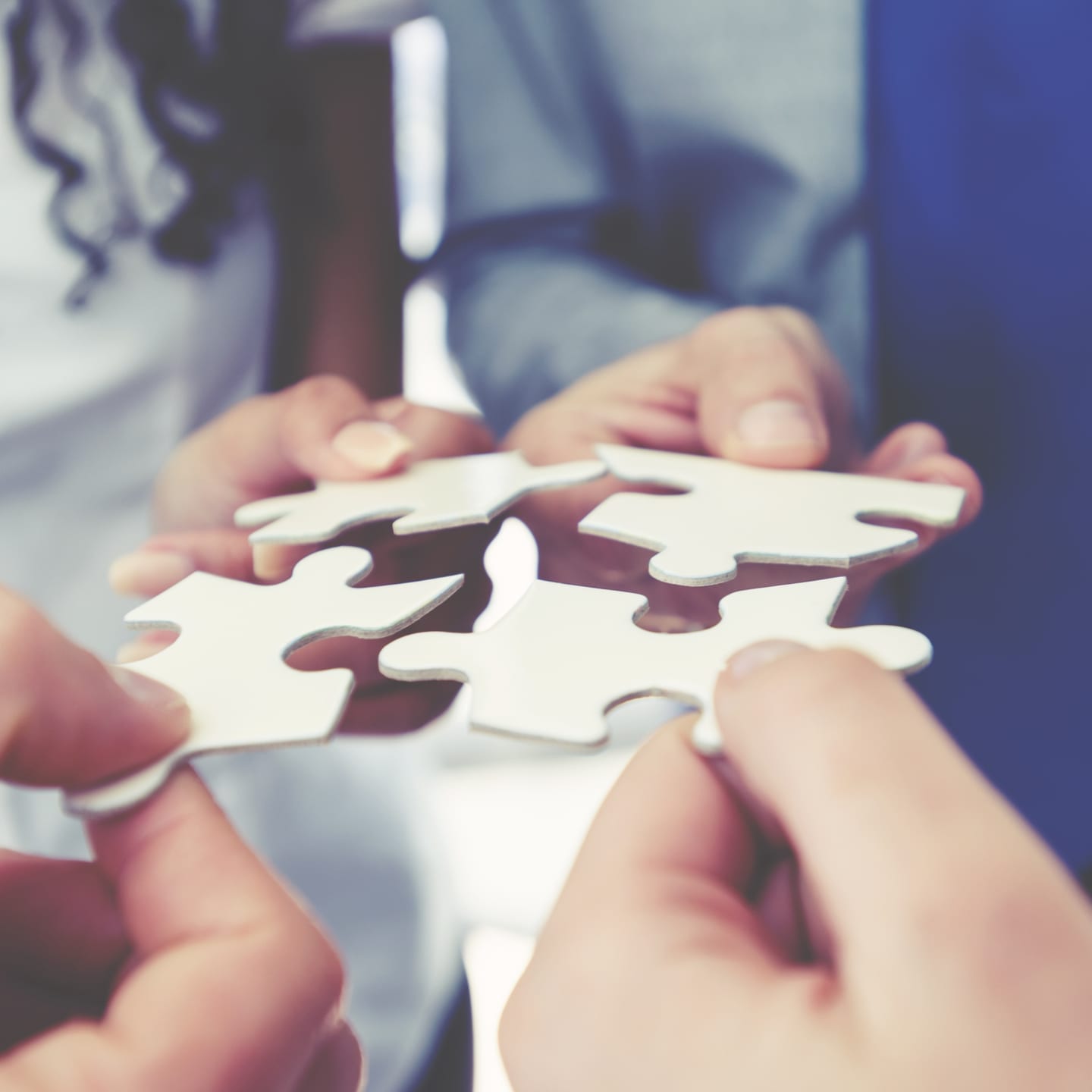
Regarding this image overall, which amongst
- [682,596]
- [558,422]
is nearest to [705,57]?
[558,422]

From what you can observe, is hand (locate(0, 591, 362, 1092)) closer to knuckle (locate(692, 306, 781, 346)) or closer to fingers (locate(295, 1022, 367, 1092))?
fingers (locate(295, 1022, 367, 1092))

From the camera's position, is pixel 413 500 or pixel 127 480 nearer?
pixel 413 500

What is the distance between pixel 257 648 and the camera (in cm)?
64

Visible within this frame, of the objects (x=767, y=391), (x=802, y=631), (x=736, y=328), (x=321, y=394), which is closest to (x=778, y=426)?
(x=767, y=391)

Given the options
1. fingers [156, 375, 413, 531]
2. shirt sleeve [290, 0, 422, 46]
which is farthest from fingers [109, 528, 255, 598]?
→ shirt sleeve [290, 0, 422, 46]

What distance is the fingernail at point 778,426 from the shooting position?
838 mm

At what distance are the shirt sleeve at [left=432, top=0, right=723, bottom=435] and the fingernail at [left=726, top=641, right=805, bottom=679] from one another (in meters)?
0.65

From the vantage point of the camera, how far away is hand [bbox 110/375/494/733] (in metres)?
0.82

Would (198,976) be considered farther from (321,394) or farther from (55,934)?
(321,394)

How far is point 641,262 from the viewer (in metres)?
1.33

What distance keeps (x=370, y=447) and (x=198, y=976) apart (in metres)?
0.54

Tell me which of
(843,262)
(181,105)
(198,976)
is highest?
(181,105)

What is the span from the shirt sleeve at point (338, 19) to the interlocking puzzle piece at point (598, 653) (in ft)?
2.66

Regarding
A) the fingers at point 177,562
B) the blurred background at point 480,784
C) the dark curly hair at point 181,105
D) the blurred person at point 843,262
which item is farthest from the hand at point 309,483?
the blurred background at point 480,784
